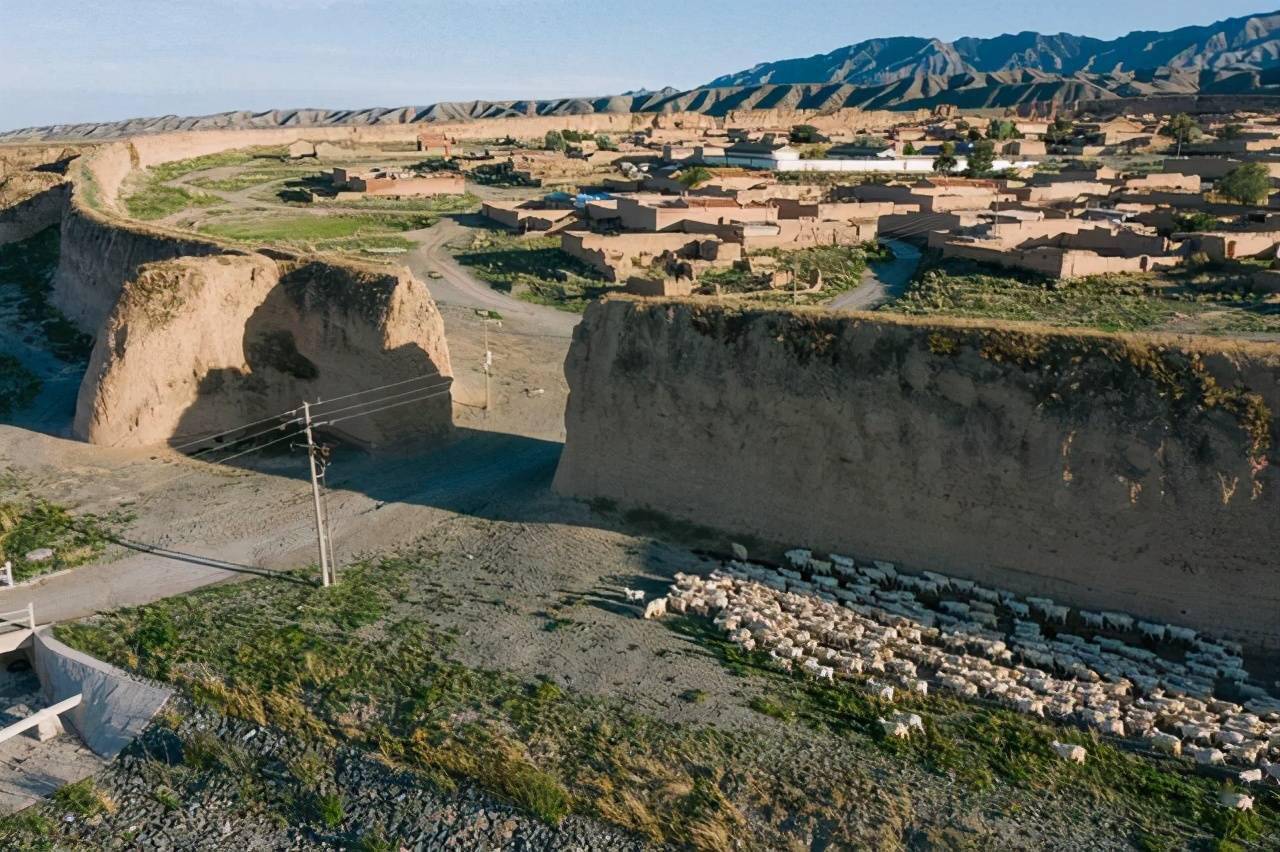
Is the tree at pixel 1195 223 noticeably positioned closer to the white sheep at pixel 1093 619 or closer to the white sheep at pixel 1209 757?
the white sheep at pixel 1093 619

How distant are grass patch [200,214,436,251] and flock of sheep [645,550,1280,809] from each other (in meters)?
32.9

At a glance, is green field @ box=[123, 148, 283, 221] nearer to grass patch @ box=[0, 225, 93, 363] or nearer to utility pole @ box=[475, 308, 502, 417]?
grass patch @ box=[0, 225, 93, 363]

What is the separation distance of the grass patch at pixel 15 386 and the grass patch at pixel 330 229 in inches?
624

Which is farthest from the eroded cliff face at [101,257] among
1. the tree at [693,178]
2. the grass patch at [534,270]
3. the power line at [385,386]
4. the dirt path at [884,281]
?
the tree at [693,178]

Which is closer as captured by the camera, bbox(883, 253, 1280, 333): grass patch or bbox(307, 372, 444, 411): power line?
bbox(307, 372, 444, 411): power line

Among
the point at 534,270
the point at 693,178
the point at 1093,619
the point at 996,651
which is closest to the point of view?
the point at 996,651

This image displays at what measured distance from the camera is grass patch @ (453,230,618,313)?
132 feet

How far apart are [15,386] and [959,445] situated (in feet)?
80.3

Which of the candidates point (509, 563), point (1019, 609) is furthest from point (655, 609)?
point (1019, 609)

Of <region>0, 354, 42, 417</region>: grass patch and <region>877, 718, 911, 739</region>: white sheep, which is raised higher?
<region>0, 354, 42, 417</region>: grass patch

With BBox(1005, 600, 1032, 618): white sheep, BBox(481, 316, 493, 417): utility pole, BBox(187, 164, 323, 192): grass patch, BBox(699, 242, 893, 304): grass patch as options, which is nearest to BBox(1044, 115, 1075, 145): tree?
BBox(699, 242, 893, 304): grass patch

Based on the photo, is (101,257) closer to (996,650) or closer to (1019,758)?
(996,650)

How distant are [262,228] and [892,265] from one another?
2904 centimetres

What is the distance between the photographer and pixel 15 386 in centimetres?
A: 2869
